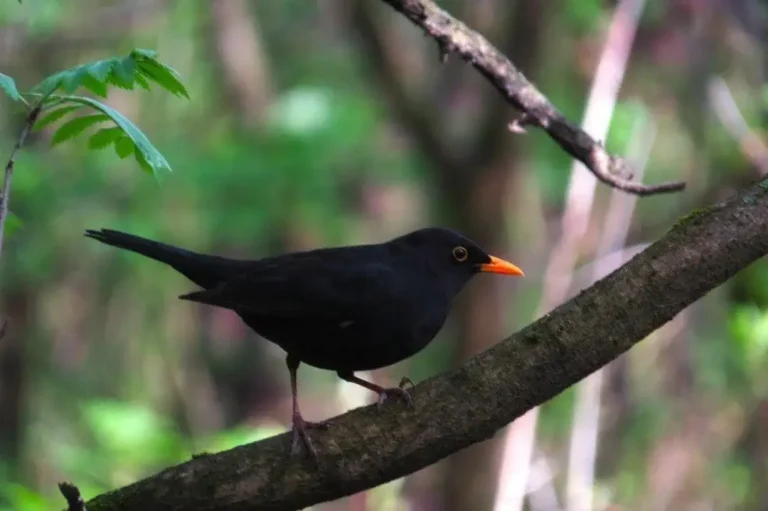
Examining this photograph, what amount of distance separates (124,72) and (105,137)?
35cm

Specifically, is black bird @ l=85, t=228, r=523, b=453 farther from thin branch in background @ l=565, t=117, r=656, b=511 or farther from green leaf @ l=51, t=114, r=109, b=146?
thin branch in background @ l=565, t=117, r=656, b=511

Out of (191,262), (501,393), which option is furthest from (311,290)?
(501,393)

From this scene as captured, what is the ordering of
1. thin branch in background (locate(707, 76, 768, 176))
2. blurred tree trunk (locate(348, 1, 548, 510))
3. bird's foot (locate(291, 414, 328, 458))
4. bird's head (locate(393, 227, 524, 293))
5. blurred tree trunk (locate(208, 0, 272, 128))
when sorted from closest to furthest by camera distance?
1. bird's foot (locate(291, 414, 328, 458))
2. bird's head (locate(393, 227, 524, 293))
3. thin branch in background (locate(707, 76, 768, 176))
4. blurred tree trunk (locate(348, 1, 548, 510))
5. blurred tree trunk (locate(208, 0, 272, 128))

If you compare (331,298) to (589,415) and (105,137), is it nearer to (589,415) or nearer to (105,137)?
(105,137)

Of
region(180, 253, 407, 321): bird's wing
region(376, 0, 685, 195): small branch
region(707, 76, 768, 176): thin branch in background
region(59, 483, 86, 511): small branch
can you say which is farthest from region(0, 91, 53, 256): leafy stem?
region(707, 76, 768, 176): thin branch in background

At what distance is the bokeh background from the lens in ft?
17.5

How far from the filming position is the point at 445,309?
3186 mm

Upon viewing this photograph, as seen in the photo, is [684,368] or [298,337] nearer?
[298,337]

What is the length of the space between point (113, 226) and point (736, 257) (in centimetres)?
508

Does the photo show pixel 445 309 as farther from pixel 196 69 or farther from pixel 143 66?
pixel 196 69

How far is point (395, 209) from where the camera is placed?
9469 millimetres

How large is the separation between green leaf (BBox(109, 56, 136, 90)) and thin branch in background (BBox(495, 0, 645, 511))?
10.0ft

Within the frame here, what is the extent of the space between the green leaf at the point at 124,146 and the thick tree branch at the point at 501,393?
2.81ft

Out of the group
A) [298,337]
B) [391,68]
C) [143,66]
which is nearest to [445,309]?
[298,337]
